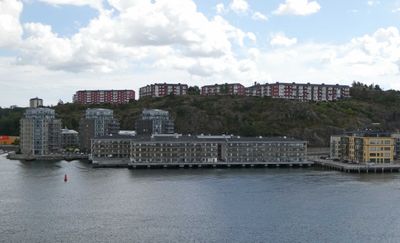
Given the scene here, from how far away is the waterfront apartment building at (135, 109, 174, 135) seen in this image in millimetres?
81938

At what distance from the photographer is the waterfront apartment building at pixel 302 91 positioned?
108 m

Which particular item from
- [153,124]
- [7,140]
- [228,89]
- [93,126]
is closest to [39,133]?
[93,126]

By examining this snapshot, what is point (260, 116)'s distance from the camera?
301 feet

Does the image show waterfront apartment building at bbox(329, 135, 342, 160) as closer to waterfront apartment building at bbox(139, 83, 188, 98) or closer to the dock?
the dock

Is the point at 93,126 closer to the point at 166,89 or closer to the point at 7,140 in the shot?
the point at 7,140

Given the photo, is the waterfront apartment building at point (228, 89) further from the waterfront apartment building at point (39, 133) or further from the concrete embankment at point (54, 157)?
the concrete embankment at point (54, 157)

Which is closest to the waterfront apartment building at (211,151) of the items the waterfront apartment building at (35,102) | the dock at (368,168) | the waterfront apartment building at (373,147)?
the waterfront apartment building at (373,147)

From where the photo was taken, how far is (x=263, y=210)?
32250 mm

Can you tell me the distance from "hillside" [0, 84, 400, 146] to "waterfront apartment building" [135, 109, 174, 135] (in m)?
6.56

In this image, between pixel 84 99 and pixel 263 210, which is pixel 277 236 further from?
pixel 84 99

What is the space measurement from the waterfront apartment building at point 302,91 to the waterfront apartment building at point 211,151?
46.6 m

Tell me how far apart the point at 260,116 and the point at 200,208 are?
60299 mm

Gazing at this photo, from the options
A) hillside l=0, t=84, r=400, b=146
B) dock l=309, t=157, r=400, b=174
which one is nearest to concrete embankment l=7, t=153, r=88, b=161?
hillside l=0, t=84, r=400, b=146

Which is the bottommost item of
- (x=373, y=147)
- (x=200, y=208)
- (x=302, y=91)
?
(x=200, y=208)
